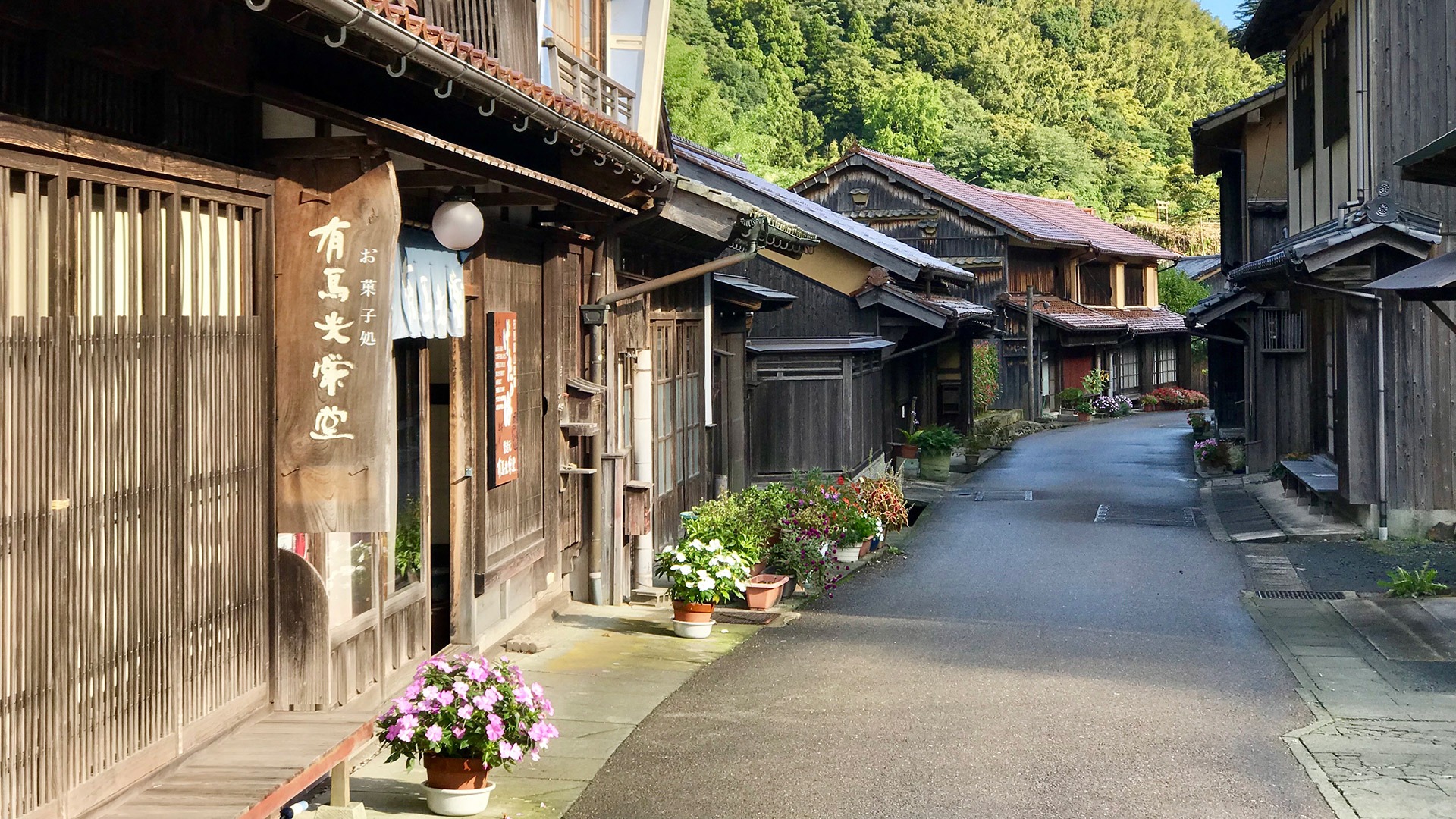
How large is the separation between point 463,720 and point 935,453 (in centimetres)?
2349

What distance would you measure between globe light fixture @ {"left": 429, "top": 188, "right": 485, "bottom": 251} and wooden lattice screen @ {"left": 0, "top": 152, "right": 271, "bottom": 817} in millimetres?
2115

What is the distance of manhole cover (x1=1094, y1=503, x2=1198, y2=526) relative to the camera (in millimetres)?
22084

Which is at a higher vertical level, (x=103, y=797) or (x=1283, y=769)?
(x=103, y=797)

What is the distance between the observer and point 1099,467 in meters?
31.9

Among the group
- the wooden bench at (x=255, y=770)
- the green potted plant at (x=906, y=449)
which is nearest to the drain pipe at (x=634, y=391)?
the wooden bench at (x=255, y=770)

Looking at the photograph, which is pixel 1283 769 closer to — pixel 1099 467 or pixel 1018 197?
pixel 1099 467

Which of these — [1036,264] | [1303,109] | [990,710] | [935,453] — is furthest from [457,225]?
[1036,264]

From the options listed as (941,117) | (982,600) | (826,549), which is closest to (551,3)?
(826,549)

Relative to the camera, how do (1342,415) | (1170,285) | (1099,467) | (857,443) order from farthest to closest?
(1170,285)
(1099,467)
(857,443)
(1342,415)

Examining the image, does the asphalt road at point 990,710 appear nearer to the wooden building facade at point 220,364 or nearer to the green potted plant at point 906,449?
the wooden building facade at point 220,364

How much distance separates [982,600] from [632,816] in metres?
8.26

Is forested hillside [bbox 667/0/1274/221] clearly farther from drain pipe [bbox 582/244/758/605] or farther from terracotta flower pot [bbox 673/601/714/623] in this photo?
terracotta flower pot [bbox 673/601/714/623]

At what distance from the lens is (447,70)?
21.8ft

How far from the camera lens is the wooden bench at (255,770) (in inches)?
211
